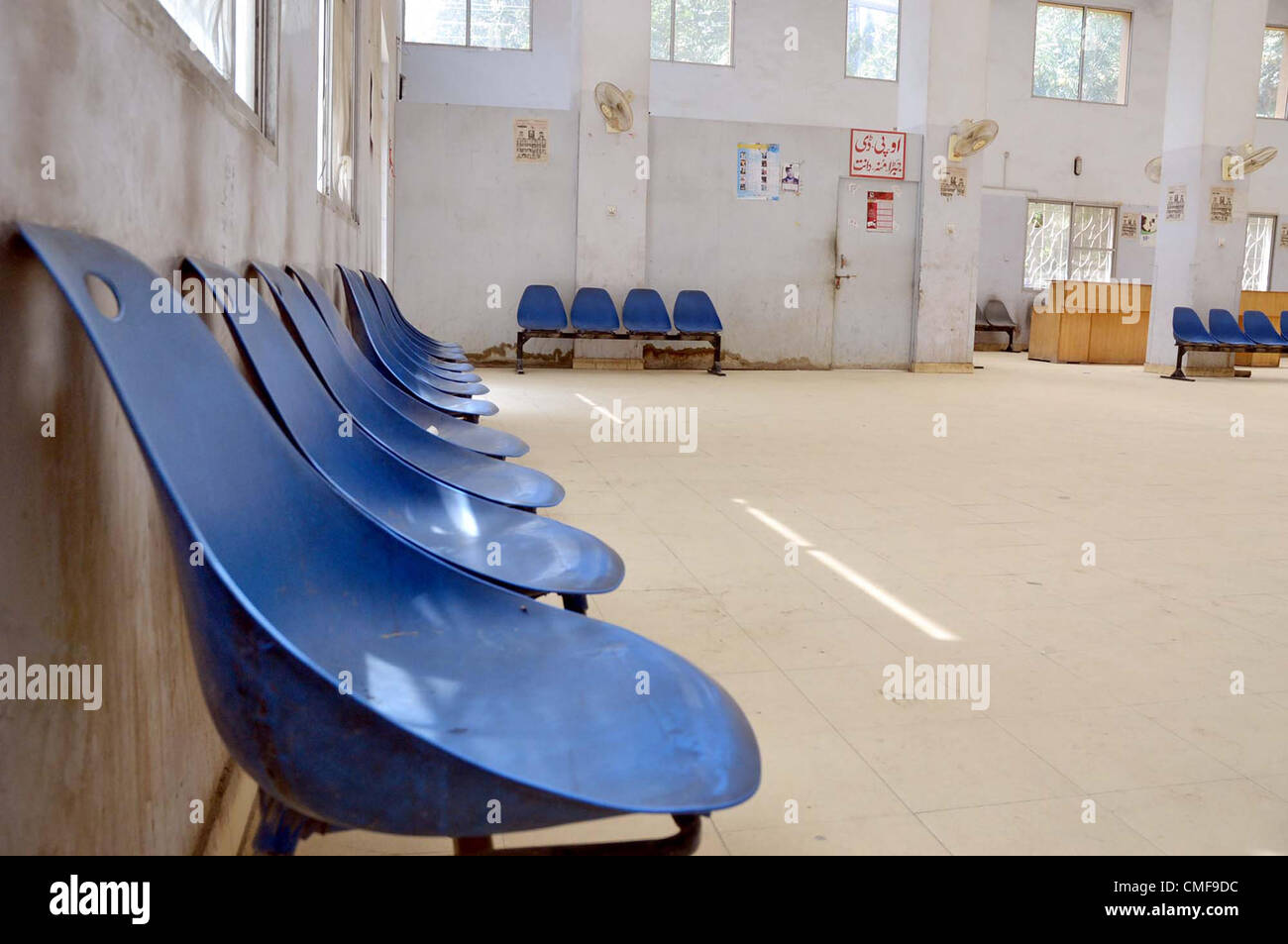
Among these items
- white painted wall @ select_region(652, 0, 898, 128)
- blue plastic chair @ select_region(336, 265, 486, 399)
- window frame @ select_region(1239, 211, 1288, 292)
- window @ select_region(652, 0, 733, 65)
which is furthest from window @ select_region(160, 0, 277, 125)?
window frame @ select_region(1239, 211, 1288, 292)

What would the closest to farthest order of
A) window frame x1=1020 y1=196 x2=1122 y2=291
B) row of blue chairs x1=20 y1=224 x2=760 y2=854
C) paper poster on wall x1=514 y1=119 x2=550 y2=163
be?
row of blue chairs x1=20 y1=224 x2=760 y2=854
paper poster on wall x1=514 y1=119 x2=550 y2=163
window frame x1=1020 y1=196 x2=1122 y2=291

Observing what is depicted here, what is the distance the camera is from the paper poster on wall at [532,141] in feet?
28.2

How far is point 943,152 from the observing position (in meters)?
9.20

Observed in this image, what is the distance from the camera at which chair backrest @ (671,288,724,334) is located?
342 inches

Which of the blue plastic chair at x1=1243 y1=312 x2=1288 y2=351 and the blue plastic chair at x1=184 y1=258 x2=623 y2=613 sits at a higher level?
the blue plastic chair at x1=1243 y1=312 x2=1288 y2=351

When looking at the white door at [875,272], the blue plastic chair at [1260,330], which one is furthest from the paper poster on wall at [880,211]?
the blue plastic chair at [1260,330]

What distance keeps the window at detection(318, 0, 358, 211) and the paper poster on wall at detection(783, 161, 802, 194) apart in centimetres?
545

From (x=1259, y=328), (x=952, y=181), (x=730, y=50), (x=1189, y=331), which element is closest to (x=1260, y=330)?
(x=1259, y=328)

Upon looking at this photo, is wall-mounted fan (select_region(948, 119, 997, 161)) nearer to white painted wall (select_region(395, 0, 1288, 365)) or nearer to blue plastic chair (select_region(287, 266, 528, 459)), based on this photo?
white painted wall (select_region(395, 0, 1288, 365))

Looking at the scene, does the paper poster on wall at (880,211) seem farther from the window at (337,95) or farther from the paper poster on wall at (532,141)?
the window at (337,95)

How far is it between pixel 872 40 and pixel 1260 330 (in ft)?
19.8

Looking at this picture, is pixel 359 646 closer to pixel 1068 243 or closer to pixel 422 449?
pixel 422 449

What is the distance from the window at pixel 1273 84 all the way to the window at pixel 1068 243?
2.82 meters
